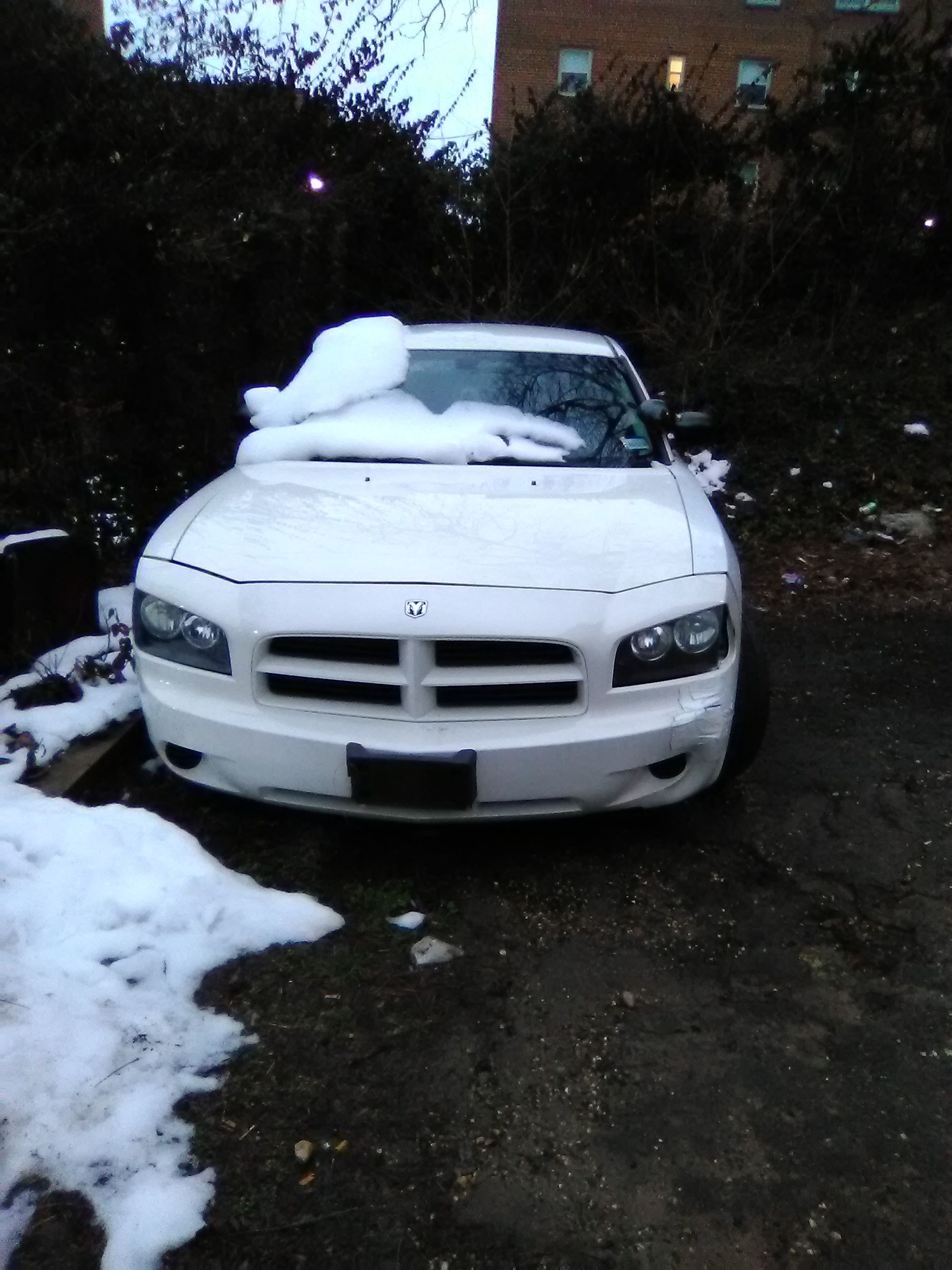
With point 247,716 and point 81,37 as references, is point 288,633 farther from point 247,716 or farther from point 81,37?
point 81,37

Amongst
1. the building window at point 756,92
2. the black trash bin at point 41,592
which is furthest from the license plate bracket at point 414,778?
the building window at point 756,92

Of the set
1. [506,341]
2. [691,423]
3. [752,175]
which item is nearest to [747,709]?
[691,423]

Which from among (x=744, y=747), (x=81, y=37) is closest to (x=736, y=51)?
(x=81, y=37)

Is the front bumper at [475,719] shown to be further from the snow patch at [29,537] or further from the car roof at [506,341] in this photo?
the car roof at [506,341]

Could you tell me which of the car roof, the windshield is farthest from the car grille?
the car roof

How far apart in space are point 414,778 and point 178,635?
2.75 ft

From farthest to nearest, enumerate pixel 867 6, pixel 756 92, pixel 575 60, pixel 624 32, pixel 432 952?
pixel 575 60 → pixel 624 32 → pixel 867 6 → pixel 756 92 → pixel 432 952

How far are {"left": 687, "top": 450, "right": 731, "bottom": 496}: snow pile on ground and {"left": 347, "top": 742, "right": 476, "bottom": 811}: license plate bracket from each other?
16.4ft

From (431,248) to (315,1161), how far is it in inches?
333

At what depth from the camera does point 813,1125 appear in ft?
7.05

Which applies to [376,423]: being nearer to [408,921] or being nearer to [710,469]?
[408,921]

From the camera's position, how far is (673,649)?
9.47 feet

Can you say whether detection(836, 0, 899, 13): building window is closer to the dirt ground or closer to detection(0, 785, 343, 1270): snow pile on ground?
the dirt ground

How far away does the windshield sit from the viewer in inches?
158
